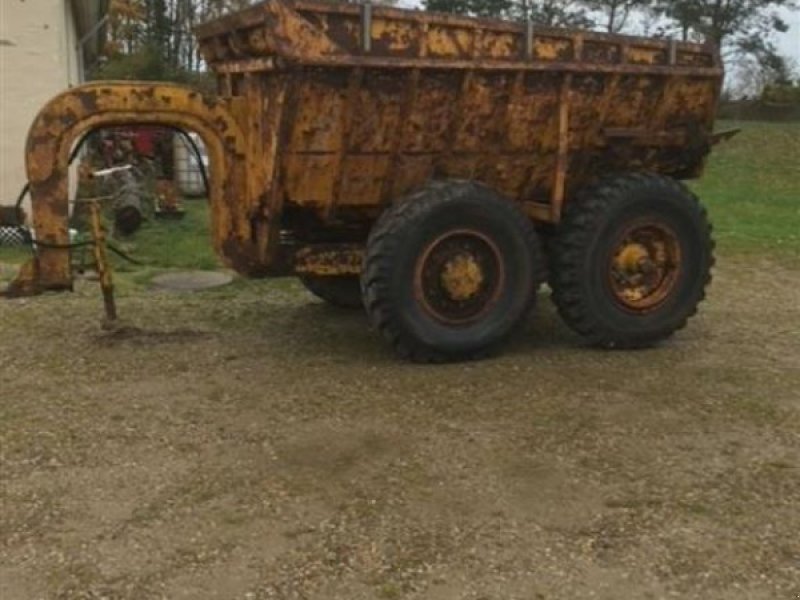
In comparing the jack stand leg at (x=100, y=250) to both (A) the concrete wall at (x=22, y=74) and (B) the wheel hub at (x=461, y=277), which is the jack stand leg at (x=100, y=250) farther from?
(A) the concrete wall at (x=22, y=74)

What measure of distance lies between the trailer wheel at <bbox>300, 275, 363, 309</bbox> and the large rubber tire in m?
1.74

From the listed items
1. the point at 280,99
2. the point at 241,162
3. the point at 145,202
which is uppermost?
the point at 280,99

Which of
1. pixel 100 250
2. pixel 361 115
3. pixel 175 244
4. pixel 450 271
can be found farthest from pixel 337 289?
pixel 175 244

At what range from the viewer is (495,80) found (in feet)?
21.8

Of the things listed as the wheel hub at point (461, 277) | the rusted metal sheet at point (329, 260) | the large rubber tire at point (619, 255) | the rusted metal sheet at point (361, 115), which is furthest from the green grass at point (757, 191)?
the rusted metal sheet at point (329, 260)

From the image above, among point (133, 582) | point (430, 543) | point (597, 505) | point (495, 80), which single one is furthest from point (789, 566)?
point (495, 80)

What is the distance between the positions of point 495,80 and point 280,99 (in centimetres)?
137

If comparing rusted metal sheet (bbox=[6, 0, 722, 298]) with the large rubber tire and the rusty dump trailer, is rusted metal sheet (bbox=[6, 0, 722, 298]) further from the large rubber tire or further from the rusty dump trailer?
the large rubber tire

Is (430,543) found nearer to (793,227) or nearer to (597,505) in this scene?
(597,505)

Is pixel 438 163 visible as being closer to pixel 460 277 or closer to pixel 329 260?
pixel 460 277

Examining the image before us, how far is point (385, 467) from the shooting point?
489 cm

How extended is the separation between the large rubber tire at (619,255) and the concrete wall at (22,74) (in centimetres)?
741

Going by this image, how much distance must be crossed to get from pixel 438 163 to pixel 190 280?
3.77 meters

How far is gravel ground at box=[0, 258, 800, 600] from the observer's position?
12.7 ft
